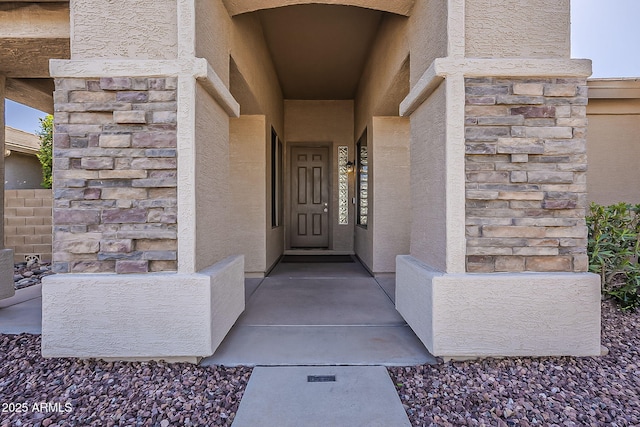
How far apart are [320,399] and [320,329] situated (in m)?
0.91

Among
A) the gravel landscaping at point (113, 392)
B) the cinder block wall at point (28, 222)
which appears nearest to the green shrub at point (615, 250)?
the gravel landscaping at point (113, 392)

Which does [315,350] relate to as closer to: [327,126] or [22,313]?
[22,313]

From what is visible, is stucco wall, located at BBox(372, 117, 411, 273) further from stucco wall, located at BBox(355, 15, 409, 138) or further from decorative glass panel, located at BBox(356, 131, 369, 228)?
decorative glass panel, located at BBox(356, 131, 369, 228)

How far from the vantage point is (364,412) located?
1.57 metres

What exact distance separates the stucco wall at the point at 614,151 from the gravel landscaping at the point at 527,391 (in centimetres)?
311

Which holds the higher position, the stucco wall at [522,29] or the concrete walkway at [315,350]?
the stucco wall at [522,29]

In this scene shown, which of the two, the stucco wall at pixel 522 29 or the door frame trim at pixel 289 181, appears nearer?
the stucco wall at pixel 522 29

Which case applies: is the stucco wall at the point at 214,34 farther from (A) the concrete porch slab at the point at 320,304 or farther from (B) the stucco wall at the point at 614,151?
(B) the stucco wall at the point at 614,151

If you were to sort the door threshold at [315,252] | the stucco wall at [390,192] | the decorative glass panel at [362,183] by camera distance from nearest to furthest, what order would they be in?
the stucco wall at [390,192] < the decorative glass panel at [362,183] < the door threshold at [315,252]

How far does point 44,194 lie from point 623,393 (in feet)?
24.7

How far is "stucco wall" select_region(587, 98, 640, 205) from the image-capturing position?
4.40m

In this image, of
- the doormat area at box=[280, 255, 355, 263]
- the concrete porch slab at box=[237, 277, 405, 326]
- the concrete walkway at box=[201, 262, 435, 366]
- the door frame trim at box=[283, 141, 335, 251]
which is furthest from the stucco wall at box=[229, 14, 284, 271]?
the concrete walkway at box=[201, 262, 435, 366]

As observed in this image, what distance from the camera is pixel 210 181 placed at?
2.34 metres

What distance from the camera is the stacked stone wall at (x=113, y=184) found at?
2066mm
